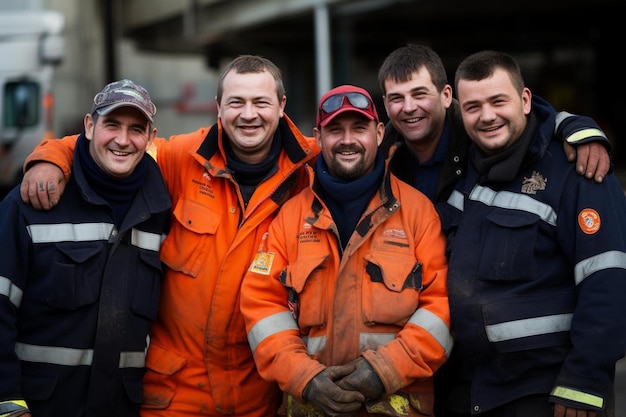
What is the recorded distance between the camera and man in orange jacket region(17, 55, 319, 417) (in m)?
3.57

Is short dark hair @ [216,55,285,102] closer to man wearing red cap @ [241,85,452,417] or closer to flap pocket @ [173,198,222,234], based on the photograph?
man wearing red cap @ [241,85,452,417]

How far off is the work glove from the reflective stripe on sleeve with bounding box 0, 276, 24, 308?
4.10 ft

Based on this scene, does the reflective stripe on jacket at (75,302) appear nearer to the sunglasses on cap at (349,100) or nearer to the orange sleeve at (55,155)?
the orange sleeve at (55,155)

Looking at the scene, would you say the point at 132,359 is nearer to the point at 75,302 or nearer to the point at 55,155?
the point at 75,302

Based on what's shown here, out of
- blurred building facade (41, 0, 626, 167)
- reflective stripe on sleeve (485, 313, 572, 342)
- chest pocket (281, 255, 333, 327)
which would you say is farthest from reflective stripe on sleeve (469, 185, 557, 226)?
blurred building facade (41, 0, 626, 167)

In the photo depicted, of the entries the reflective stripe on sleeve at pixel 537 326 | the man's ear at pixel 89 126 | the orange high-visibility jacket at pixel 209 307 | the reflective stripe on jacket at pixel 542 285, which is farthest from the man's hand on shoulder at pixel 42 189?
the reflective stripe on sleeve at pixel 537 326

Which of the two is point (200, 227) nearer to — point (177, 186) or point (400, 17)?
point (177, 186)

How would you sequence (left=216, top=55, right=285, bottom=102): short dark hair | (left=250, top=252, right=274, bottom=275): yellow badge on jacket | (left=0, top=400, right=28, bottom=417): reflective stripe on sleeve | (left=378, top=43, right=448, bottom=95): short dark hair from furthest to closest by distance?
(left=378, top=43, right=448, bottom=95): short dark hair
(left=216, top=55, right=285, bottom=102): short dark hair
(left=250, top=252, right=274, bottom=275): yellow badge on jacket
(left=0, top=400, right=28, bottom=417): reflective stripe on sleeve

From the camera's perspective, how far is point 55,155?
357 centimetres

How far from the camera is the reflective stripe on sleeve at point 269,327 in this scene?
10.8ft

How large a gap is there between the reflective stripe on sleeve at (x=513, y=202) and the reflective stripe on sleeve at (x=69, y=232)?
1626mm

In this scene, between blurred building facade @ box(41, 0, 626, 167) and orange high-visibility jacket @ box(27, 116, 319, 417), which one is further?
blurred building facade @ box(41, 0, 626, 167)

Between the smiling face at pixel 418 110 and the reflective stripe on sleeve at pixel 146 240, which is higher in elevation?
the smiling face at pixel 418 110

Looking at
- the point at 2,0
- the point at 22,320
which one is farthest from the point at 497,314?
the point at 2,0
